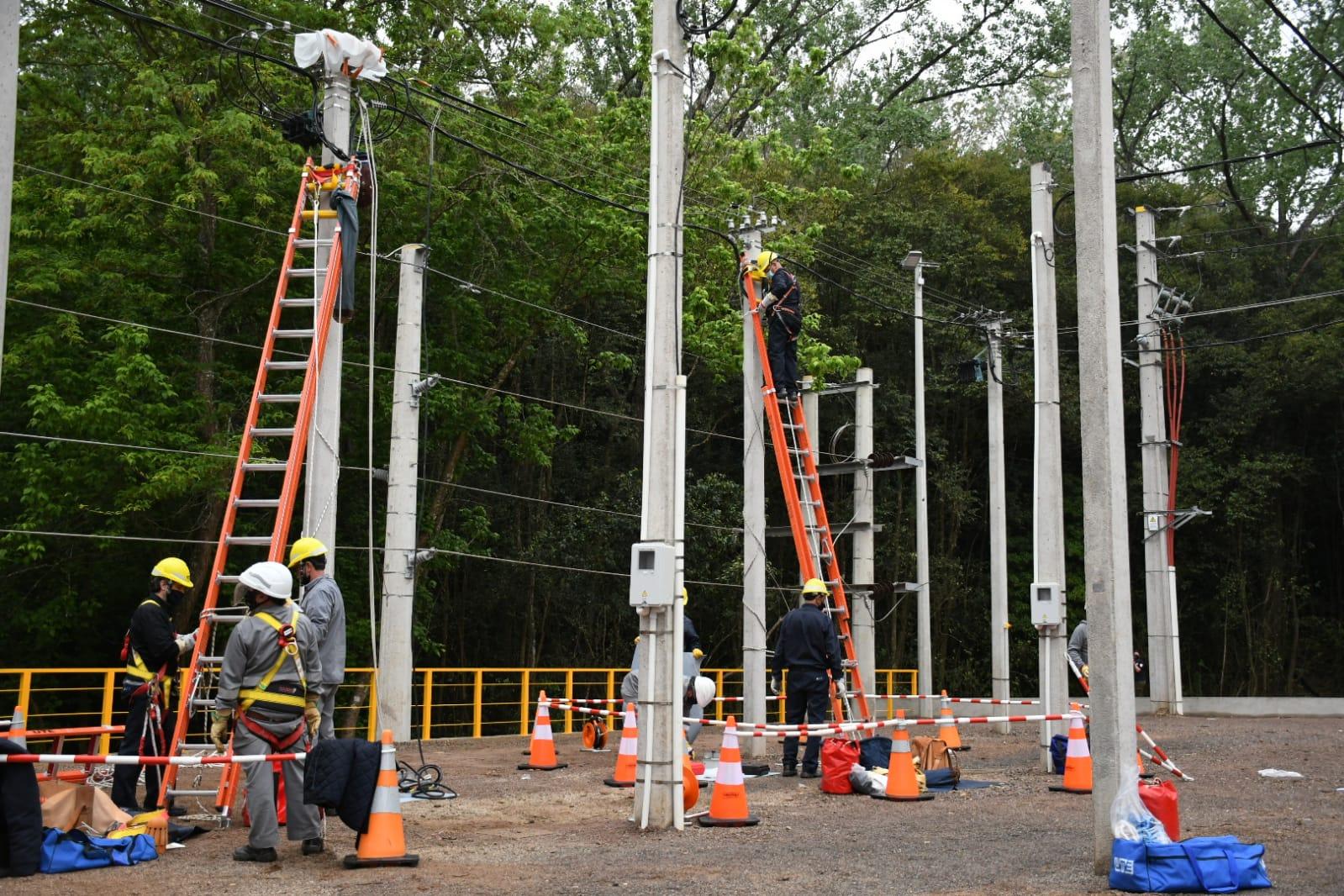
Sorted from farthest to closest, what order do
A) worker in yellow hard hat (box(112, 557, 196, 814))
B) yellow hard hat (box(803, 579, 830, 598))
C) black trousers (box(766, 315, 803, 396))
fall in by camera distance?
black trousers (box(766, 315, 803, 396)) → yellow hard hat (box(803, 579, 830, 598)) → worker in yellow hard hat (box(112, 557, 196, 814))

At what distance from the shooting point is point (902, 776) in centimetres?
1362

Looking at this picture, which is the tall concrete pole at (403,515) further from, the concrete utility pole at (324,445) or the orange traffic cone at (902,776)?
the orange traffic cone at (902,776)

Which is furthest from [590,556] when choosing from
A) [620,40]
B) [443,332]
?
[620,40]

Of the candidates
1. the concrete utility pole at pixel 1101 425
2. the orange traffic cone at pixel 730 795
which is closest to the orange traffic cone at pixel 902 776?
the orange traffic cone at pixel 730 795

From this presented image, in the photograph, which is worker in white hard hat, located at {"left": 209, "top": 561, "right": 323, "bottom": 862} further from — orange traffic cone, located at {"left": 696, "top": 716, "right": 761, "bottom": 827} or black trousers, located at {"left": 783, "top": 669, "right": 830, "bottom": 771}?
black trousers, located at {"left": 783, "top": 669, "right": 830, "bottom": 771}

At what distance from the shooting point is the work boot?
9.61m

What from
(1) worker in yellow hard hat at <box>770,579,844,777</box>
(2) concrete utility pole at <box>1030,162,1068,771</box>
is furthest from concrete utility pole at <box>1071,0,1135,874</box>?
(2) concrete utility pole at <box>1030,162,1068,771</box>

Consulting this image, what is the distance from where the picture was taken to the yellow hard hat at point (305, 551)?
1084cm

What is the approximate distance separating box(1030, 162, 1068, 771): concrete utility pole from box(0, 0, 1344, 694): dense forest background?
3810 millimetres

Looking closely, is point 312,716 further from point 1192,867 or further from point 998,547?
point 998,547

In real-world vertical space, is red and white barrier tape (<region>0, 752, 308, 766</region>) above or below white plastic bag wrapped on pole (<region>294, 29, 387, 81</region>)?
below

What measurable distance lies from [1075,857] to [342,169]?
901 centimetres

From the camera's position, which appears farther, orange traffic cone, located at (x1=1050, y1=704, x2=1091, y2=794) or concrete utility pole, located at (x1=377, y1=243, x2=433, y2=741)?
concrete utility pole, located at (x1=377, y1=243, x2=433, y2=741)

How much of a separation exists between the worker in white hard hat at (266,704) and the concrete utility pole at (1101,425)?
5.63 meters
